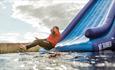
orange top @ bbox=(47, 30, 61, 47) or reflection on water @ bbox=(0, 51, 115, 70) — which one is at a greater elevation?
orange top @ bbox=(47, 30, 61, 47)

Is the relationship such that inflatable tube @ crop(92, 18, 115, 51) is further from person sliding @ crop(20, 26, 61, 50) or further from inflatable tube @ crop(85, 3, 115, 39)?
person sliding @ crop(20, 26, 61, 50)

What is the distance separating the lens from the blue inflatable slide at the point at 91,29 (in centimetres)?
672

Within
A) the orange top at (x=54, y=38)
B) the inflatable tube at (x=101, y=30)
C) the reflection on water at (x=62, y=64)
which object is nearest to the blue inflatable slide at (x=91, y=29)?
the inflatable tube at (x=101, y=30)

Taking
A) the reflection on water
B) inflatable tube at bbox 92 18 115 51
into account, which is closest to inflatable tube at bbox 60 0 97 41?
inflatable tube at bbox 92 18 115 51

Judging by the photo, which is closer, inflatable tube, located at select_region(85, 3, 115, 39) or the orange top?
inflatable tube, located at select_region(85, 3, 115, 39)

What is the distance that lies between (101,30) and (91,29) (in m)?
0.40

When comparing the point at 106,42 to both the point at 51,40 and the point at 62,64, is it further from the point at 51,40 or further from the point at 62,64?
the point at 62,64

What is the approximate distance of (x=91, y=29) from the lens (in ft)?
21.9

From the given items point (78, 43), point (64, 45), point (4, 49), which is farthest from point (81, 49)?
point (4, 49)

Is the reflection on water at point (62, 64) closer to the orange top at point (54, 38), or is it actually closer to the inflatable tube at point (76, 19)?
the orange top at point (54, 38)

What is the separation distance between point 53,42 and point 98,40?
1.41 metres

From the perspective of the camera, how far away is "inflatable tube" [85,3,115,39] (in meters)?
6.65

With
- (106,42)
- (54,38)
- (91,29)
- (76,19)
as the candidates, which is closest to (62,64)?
(91,29)

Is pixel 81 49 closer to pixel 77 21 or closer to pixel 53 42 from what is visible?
pixel 53 42
